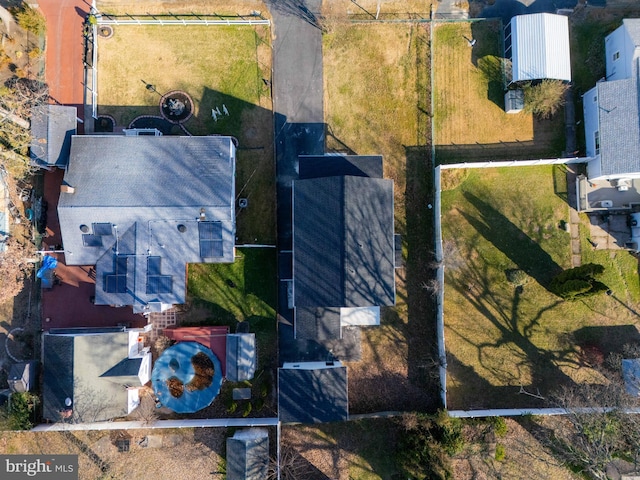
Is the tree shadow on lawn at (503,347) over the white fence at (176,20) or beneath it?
beneath

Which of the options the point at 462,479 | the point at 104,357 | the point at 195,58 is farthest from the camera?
the point at 195,58

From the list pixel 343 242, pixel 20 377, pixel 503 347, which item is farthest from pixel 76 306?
pixel 503 347

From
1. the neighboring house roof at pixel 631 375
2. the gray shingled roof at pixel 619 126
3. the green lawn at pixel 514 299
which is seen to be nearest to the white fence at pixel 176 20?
the green lawn at pixel 514 299

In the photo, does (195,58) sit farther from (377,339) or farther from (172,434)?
(172,434)

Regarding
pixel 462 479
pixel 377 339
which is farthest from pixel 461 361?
pixel 462 479

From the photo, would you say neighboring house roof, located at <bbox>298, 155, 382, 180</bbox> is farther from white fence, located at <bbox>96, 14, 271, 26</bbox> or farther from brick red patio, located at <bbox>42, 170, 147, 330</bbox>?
brick red patio, located at <bbox>42, 170, 147, 330</bbox>

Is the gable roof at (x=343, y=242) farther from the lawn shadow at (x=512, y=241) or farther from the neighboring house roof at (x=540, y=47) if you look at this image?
the neighboring house roof at (x=540, y=47)

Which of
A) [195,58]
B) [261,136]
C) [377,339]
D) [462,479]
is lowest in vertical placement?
[462,479]

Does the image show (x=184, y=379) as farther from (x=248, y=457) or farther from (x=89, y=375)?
(x=248, y=457)
